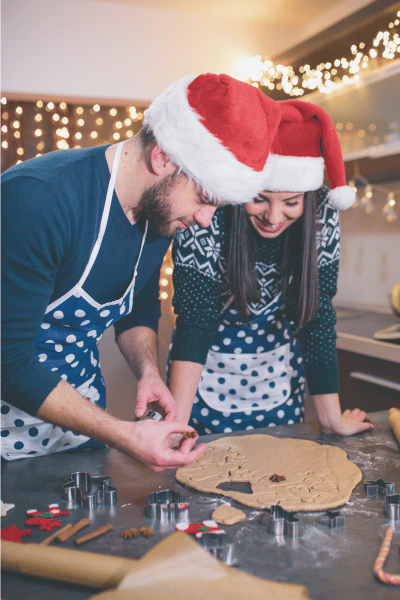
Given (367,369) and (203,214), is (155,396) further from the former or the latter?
(367,369)

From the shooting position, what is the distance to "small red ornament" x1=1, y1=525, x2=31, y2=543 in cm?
72

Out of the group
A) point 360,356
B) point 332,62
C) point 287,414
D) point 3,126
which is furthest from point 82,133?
point 287,414

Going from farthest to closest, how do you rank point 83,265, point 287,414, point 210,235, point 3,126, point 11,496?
1. point 3,126
2. point 287,414
3. point 210,235
4. point 83,265
5. point 11,496

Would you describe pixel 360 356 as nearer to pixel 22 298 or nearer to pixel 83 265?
pixel 83 265

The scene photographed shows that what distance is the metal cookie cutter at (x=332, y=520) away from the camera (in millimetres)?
776

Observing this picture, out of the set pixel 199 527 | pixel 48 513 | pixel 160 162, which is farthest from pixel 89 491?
pixel 160 162

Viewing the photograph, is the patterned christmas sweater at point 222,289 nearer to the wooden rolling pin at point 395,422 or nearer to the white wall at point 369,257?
the wooden rolling pin at point 395,422

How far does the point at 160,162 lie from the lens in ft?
3.09

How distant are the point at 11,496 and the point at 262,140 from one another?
0.74 m

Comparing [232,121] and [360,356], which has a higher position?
[232,121]

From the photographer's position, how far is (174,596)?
1.74ft

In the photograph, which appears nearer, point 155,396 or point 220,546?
point 220,546

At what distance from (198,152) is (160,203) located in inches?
4.8

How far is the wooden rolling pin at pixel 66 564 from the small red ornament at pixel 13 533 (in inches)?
2.0
